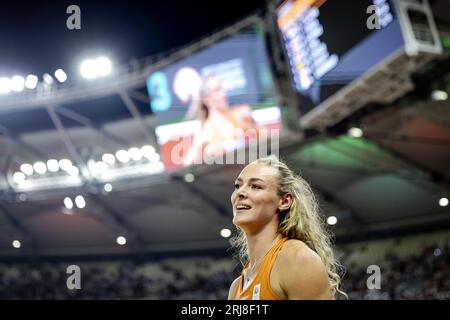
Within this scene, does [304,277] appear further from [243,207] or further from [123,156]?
[123,156]

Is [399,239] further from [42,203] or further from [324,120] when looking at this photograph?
[42,203]

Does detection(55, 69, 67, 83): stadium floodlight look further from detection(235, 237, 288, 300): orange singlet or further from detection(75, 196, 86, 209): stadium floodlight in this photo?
detection(235, 237, 288, 300): orange singlet

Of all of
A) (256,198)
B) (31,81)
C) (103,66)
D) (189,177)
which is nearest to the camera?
(256,198)

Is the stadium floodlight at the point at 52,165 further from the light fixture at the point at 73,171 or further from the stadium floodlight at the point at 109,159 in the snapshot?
the stadium floodlight at the point at 109,159

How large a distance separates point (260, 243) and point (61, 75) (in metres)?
16.9

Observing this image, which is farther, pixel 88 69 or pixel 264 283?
pixel 88 69

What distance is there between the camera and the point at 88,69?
17.6 metres

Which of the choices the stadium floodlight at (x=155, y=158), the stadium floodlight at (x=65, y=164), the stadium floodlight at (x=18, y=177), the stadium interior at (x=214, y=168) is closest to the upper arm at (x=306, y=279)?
the stadium interior at (x=214, y=168)

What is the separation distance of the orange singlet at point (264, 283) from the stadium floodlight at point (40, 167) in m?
18.6

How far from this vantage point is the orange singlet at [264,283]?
8.31 feet

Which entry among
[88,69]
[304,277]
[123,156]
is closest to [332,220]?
[123,156]

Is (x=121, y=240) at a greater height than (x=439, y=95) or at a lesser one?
greater

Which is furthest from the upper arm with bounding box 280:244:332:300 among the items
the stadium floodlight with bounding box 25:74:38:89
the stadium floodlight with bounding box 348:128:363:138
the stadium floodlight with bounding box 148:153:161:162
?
the stadium floodlight with bounding box 25:74:38:89
